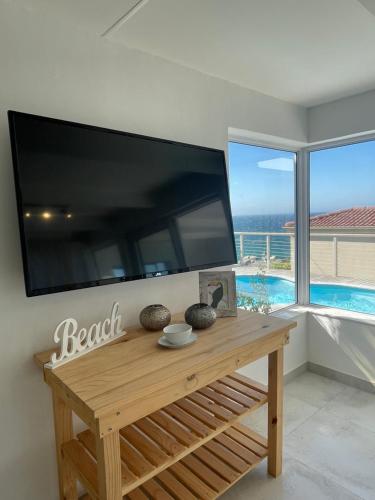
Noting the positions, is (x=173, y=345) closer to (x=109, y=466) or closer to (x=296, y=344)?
(x=109, y=466)

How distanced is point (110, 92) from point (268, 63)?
0.98 meters

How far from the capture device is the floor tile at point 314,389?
2.56m

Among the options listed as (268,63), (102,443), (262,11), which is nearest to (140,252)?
(102,443)

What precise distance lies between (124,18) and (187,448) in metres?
1.86

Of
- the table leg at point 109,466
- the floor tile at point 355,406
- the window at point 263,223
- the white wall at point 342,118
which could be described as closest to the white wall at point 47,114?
the table leg at point 109,466

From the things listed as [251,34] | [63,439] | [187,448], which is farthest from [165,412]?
[251,34]

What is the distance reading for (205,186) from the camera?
6.34 feet

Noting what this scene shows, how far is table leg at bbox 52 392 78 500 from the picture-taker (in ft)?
4.73

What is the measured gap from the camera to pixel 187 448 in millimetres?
1376

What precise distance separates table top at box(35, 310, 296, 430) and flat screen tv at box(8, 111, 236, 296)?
1.00 feet

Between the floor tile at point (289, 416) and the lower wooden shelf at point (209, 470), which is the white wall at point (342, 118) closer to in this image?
the floor tile at point (289, 416)

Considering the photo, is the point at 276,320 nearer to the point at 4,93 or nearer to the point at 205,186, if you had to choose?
the point at 205,186

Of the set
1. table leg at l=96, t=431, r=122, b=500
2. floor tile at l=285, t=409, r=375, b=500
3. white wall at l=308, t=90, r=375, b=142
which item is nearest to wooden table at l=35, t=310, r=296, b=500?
table leg at l=96, t=431, r=122, b=500

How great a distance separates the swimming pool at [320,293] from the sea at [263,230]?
22 cm
